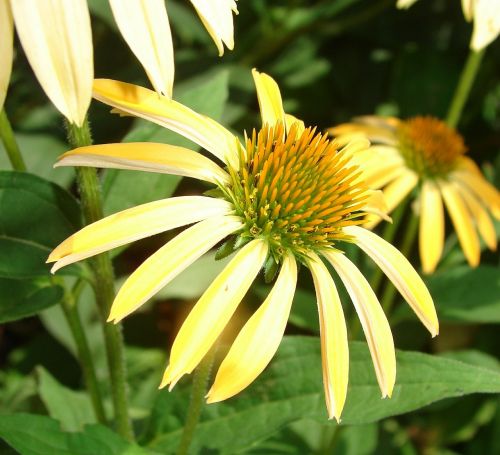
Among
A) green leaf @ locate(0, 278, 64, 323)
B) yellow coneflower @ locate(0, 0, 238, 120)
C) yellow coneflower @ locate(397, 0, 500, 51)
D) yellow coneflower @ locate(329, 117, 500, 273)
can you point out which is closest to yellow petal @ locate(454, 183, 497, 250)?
yellow coneflower @ locate(329, 117, 500, 273)

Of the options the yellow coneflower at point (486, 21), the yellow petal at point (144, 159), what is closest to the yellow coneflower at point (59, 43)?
the yellow petal at point (144, 159)

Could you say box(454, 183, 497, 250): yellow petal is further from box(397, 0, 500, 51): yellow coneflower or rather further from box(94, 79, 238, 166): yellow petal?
box(94, 79, 238, 166): yellow petal

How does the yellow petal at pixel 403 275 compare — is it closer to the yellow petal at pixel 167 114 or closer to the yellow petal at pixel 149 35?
the yellow petal at pixel 167 114

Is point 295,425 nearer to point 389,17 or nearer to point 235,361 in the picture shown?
point 235,361

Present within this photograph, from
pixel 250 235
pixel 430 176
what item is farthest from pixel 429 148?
pixel 250 235

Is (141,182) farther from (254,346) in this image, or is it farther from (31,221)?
(254,346)
